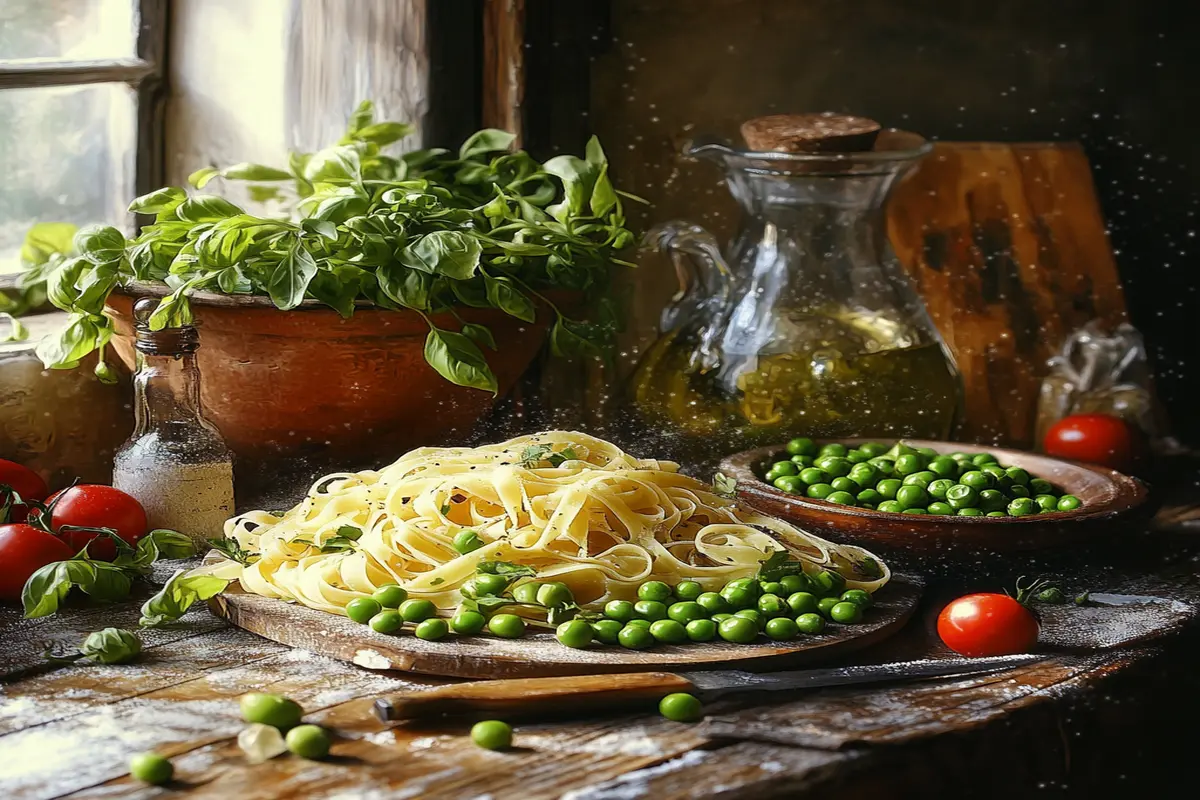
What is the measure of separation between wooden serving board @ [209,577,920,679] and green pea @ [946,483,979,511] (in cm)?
23

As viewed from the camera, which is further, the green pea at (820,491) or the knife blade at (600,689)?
the green pea at (820,491)

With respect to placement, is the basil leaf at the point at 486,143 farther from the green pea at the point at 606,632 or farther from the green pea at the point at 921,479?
the green pea at the point at 606,632

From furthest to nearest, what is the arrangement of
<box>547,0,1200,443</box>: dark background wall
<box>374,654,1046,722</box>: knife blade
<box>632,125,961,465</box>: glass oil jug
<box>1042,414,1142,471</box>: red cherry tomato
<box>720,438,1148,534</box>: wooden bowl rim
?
<box>547,0,1200,443</box>: dark background wall, <box>1042,414,1142,471</box>: red cherry tomato, <box>632,125,961,465</box>: glass oil jug, <box>720,438,1148,534</box>: wooden bowl rim, <box>374,654,1046,722</box>: knife blade

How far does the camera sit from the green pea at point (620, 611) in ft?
3.99

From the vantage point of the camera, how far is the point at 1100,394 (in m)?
2.14

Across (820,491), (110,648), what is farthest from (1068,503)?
(110,648)

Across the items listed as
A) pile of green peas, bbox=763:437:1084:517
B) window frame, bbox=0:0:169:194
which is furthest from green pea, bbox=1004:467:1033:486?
window frame, bbox=0:0:169:194

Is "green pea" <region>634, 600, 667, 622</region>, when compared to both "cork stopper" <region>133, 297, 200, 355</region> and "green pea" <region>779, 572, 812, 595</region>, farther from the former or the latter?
"cork stopper" <region>133, 297, 200, 355</region>

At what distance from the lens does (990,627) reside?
1218 mm

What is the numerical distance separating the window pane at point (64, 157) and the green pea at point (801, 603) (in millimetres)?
1216

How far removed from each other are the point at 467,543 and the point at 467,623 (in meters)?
0.12

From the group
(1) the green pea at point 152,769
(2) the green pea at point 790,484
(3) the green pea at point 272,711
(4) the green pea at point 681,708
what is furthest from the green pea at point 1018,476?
(1) the green pea at point 152,769

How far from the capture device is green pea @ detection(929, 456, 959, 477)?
1.56 m

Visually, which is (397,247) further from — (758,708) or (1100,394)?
(1100,394)
